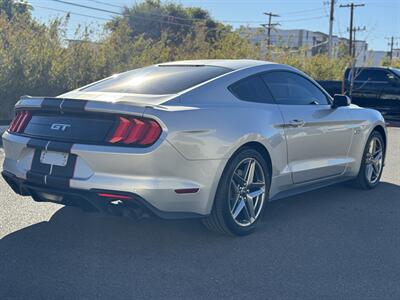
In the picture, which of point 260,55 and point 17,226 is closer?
point 17,226

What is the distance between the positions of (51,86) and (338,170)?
28.8ft

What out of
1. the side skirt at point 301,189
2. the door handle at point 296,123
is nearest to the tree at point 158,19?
the side skirt at point 301,189

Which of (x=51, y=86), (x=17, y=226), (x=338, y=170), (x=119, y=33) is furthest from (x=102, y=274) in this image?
(x=119, y=33)

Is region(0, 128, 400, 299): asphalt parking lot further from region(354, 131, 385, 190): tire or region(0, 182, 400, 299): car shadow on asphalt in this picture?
region(354, 131, 385, 190): tire

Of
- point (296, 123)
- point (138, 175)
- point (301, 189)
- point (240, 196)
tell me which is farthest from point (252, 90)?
point (138, 175)

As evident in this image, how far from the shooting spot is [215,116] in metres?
4.19

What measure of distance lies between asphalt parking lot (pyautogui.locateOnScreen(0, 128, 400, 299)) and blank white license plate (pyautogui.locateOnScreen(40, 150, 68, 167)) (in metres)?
0.68

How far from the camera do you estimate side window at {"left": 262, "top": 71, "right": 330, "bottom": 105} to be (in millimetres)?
5102

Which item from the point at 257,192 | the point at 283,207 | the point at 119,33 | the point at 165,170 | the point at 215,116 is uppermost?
the point at 119,33

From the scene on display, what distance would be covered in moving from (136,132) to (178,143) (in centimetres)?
32

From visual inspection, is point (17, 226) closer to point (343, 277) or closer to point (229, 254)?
point (229, 254)

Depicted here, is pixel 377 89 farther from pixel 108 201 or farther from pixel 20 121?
pixel 108 201

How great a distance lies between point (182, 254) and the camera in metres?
4.10

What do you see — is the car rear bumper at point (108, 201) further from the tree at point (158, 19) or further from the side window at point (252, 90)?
the tree at point (158, 19)
